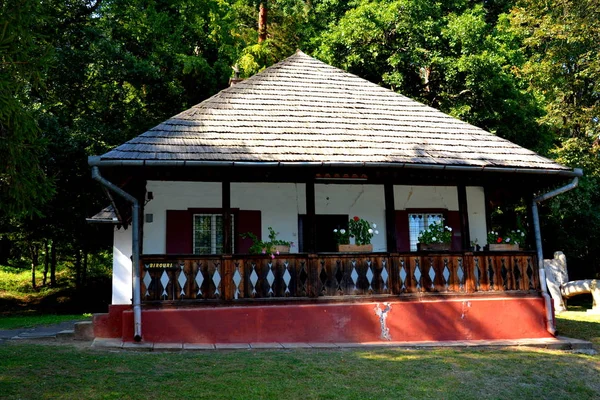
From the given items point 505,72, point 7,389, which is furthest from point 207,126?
point 505,72

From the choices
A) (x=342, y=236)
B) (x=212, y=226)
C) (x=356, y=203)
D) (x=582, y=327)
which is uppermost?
(x=356, y=203)

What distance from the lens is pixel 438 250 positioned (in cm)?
1038

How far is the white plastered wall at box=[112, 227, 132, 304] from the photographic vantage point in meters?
13.0

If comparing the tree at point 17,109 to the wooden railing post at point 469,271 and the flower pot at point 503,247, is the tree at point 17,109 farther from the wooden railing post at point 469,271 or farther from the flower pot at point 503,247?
the flower pot at point 503,247

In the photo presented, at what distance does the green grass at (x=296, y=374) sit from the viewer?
6242 millimetres

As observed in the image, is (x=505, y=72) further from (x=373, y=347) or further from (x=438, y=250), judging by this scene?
(x=373, y=347)

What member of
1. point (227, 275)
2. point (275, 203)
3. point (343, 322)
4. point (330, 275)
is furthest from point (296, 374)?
point (275, 203)

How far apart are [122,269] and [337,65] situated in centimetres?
1075

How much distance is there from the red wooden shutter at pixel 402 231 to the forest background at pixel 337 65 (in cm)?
793

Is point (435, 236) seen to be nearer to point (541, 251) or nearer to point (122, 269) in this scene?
point (541, 251)

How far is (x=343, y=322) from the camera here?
9469 mm

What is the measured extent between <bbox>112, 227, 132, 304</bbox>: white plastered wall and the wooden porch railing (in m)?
4.16

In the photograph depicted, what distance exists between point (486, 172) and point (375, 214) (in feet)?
8.32

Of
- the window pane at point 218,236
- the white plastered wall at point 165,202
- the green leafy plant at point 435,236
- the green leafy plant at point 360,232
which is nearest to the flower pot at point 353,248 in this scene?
the green leafy plant at point 360,232
